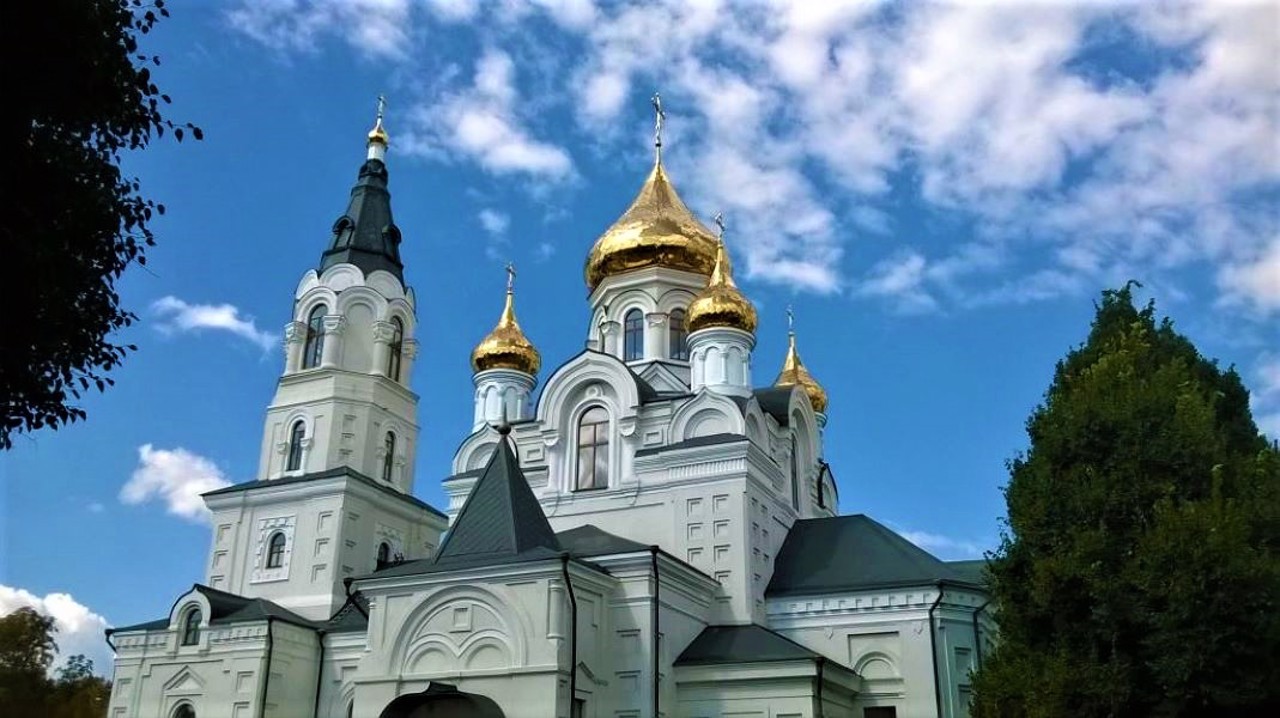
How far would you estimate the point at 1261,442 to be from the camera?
16281 mm

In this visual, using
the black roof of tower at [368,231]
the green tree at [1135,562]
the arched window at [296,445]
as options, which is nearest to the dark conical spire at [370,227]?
the black roof of tower at [368,231]

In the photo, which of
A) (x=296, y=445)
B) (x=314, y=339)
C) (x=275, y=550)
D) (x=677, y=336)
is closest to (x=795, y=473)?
(x=677, y=336)

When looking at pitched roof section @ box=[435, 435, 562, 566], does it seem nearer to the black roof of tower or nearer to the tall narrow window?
the tall narrow window

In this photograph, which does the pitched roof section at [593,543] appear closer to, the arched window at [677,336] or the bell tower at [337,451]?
the bell tower at [337,451]

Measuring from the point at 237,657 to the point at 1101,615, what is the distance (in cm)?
1718

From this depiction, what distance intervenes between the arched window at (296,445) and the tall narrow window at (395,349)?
2540mm

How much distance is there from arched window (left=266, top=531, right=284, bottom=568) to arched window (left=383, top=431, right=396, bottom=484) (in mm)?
2924

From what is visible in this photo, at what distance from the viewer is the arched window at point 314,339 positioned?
88.9 feet

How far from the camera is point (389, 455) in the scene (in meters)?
27.2

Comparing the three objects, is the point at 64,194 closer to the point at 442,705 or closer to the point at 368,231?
the point at 442,705

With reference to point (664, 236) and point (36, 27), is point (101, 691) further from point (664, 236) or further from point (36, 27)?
point (36, 27)

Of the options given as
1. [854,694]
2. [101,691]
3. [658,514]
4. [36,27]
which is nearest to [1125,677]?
[854,694]

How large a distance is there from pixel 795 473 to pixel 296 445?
12.4m

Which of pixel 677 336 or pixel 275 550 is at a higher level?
pixel 677 336
